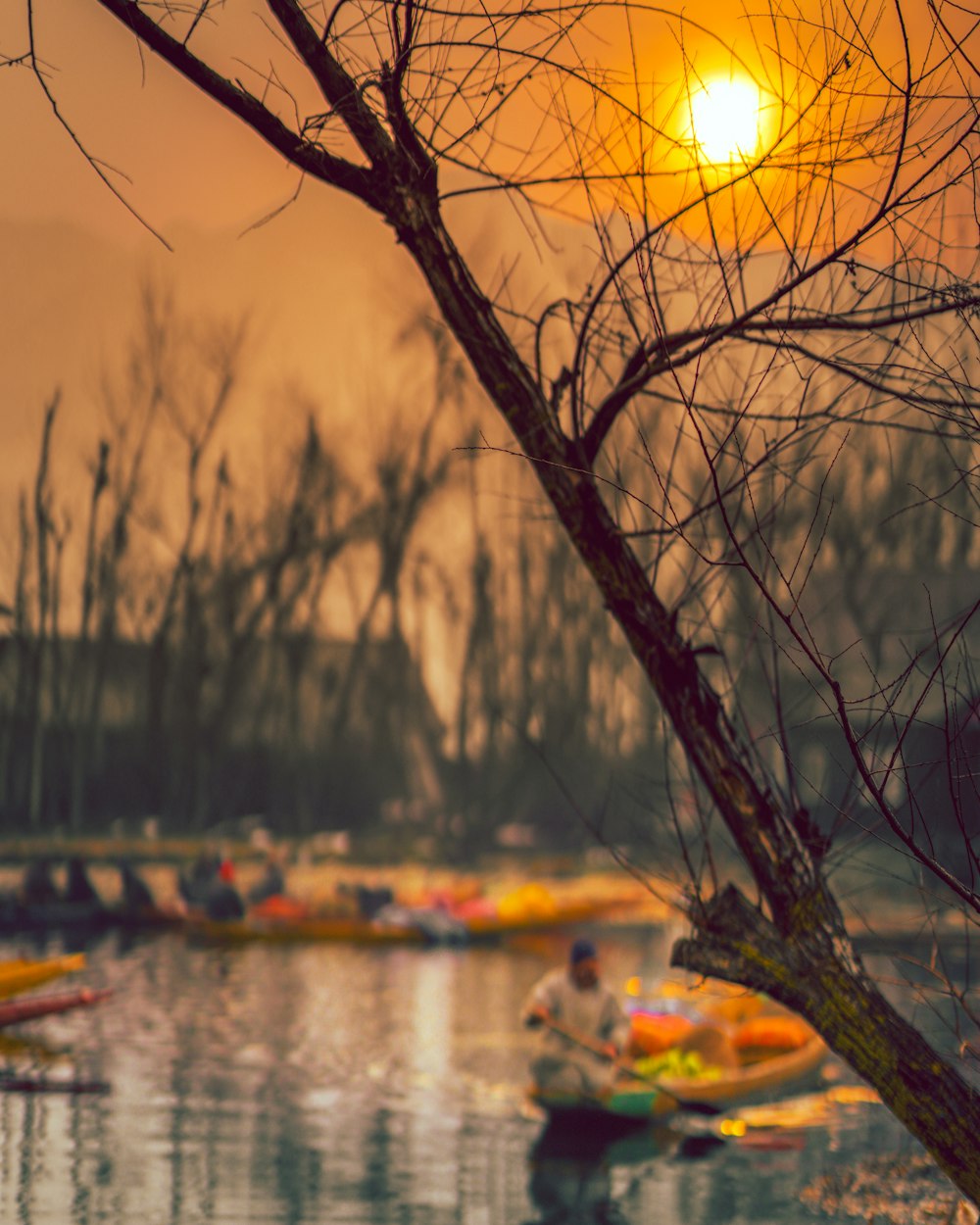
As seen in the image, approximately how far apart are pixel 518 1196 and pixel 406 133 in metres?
4.90

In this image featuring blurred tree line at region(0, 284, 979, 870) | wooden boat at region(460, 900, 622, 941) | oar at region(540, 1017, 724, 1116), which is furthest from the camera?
blurred tree line at region(0, 284, 979, 870)

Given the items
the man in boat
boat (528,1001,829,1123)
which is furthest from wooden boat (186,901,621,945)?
the man in boat

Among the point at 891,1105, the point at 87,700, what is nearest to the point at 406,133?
the point at 891,1105

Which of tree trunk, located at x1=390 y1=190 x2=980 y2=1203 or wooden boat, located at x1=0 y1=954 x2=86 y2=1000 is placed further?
wooden boat, located at x1=0 y1=954 x2=86 y2=1000

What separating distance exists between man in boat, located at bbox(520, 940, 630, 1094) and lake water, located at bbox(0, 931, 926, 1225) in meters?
0.42

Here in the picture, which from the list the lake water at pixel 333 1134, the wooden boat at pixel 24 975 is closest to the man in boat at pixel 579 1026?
the lake water at pixel 333 1134

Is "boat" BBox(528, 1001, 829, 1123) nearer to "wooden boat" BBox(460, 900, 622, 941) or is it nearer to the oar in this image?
the oar

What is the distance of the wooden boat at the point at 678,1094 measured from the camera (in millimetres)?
6367

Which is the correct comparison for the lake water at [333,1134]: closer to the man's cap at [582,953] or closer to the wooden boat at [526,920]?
the man's cap at [582,953]

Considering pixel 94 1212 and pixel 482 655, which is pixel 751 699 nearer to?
pixel 482 655

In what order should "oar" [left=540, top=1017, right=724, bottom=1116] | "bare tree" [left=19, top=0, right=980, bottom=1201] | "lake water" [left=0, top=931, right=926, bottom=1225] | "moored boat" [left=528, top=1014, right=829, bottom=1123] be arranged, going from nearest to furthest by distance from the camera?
1. "bare tree" [left=19, top=0, right=980, bottom=1201]
2. "lake water" [left=0, top=931, right=926, bottom=1225]
3. "oar" [left=540, top=1017, right=724, bottom=1116]
4. "moored boat" [left=528, top=1014, right=829, bottom=1123]

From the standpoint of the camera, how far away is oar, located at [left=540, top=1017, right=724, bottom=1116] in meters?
6.08

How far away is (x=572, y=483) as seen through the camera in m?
2.26

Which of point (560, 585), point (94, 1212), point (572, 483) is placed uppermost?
point (560, 585)
